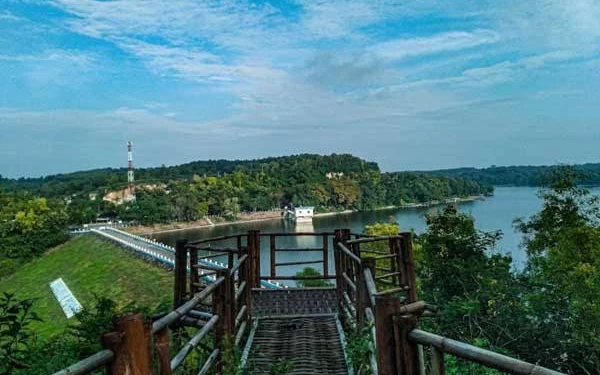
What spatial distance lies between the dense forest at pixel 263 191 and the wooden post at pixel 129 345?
62.7 meters

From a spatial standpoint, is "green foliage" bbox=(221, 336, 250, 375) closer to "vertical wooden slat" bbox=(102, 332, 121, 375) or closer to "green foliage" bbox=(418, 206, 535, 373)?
"vertical wooden slat" bbox=(102, 332, 121, 375)

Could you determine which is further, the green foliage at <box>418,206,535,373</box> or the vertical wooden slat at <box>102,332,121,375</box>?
the green foliage at <box>418,206,535,373</box>

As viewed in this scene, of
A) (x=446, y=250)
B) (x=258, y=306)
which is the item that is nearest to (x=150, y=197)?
(x=446, y=250)

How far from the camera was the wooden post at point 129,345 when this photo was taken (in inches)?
67.1

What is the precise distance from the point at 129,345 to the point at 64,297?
73.3 ft

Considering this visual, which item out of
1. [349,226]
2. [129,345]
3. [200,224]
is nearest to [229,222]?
[200,224]

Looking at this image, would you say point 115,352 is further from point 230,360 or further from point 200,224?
point 200,224

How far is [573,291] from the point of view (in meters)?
9.23

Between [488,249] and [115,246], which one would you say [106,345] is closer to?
[488,249]

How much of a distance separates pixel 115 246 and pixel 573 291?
2847 cm

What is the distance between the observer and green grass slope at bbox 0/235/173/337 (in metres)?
18.5

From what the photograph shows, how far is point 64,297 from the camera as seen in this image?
2166cm

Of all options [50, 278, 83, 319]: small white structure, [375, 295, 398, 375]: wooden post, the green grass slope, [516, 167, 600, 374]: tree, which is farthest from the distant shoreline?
[375, 295, 398, 375]: wooden post

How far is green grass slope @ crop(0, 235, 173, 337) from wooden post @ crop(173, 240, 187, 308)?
7.88 m
